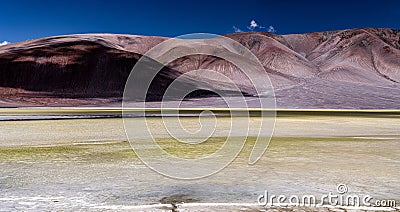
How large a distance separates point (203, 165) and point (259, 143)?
706 cm

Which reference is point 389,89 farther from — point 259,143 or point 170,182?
point 170,182

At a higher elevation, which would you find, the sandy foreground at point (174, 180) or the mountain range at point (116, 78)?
the mountain range at point (116, 78)

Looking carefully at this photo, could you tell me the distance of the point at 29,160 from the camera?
1340cm

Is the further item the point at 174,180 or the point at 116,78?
the point at 116,78

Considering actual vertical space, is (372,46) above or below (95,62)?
above

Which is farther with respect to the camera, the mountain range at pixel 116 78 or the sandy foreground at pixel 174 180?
the mountain range at pixel 116 78

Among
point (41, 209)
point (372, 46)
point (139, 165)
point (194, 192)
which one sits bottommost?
point (41, 209)

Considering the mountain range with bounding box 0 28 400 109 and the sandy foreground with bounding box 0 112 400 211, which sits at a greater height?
the mountain range with bounding box 0 28 400 109

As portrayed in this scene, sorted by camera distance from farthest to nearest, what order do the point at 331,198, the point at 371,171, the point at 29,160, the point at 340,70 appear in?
the point at 340,70 < the point at 29,160 < the point at 371,171 < the point at 331,198

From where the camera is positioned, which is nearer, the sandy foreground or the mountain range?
the sandy foreground

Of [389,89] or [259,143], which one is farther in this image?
[389,89]

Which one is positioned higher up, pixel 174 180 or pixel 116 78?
pixel 116 78

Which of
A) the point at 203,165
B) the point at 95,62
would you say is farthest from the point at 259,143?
the point at 95,62

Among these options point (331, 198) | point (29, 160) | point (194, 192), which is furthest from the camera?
point (29, 160)
